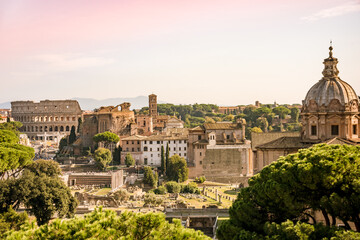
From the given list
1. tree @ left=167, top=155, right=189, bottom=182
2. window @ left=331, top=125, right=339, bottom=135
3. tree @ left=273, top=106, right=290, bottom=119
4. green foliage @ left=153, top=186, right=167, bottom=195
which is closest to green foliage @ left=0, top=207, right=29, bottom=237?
window @ left=331, top=125, right=339, bottom=135

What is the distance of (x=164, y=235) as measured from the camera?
1208cm

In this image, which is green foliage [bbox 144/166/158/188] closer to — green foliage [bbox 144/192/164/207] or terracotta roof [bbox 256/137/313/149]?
green foliage [bbox 144/192/164/207]

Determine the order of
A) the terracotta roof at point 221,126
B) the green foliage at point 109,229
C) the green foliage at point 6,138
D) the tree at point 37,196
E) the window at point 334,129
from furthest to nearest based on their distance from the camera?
1. the terracotta roof at point 221,126
2. the green foliage at point 6,138
3. the tree at point 37,196
4. the window at point 334,129
5. the green foliage at point 109,229

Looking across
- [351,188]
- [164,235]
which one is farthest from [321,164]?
[164,235]

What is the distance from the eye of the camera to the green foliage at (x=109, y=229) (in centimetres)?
1133

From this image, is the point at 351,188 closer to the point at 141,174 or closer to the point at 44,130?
the point at 141,174

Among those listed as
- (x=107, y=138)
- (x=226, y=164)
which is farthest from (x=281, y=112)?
(x=107, y=138)

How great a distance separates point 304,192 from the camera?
13055 millimetres

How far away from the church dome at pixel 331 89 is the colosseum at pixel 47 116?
64.9 m

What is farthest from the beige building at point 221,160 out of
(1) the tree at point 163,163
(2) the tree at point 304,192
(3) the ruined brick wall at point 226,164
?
(2) the tree at point 304,192

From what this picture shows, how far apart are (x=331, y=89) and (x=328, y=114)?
1.35 m

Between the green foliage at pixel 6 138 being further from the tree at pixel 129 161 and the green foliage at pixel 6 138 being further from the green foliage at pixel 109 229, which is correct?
the green foliage at pixel 109 229

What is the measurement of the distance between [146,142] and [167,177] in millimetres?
7640

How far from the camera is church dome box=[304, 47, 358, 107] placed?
22969mm
